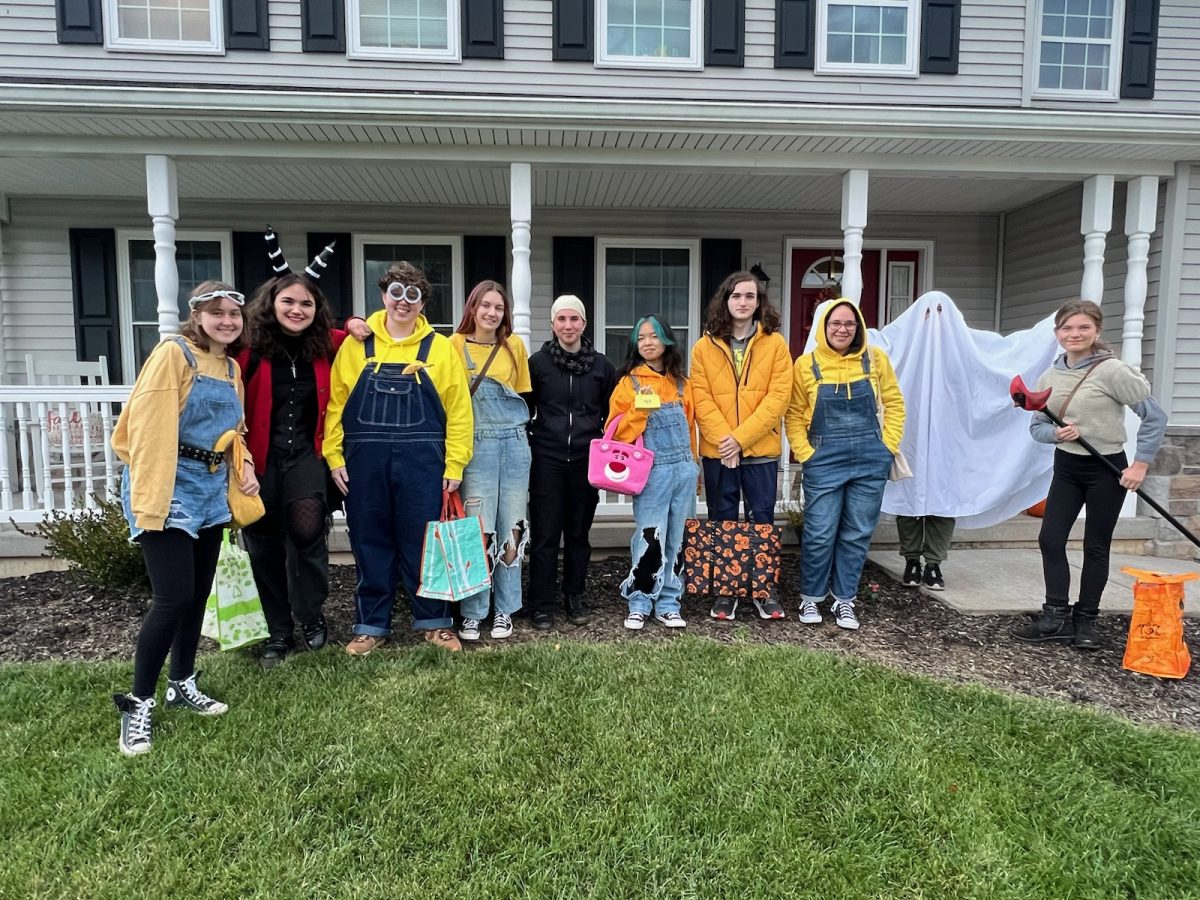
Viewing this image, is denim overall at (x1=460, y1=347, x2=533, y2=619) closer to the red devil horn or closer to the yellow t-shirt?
the yellow t-shirt

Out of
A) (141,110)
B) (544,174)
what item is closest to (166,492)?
(141,110)

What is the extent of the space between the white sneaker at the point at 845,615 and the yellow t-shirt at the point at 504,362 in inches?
80.7

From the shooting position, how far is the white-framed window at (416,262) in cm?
737

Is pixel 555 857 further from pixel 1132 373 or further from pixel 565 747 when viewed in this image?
pixel 1132 373

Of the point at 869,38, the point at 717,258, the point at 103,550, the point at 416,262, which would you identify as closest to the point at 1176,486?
the point at 717,258

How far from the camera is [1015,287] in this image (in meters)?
7.61

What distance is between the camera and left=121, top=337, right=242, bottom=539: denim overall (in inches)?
97.7

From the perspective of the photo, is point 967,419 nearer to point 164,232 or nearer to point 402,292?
point 402,292

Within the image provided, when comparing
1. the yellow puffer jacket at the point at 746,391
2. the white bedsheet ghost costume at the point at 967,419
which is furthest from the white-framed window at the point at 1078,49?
the yellow puffer jacket at the point at 746,391

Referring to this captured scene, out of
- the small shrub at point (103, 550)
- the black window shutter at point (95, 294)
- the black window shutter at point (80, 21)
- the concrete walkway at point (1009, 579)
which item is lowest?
the concrete walkway at point (1009, 579)

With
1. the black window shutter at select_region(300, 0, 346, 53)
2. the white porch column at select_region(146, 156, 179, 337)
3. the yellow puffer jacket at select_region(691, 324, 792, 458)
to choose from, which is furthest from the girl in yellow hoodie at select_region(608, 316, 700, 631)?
the black window shutter at select_region(300, 0, 346, 53)

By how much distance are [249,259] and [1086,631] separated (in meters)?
7.57

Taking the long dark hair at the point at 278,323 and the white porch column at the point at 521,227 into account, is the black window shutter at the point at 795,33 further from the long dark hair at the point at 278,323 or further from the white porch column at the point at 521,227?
the long dark hair at the point at 278,323

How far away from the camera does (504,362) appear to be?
3387 millimetres
